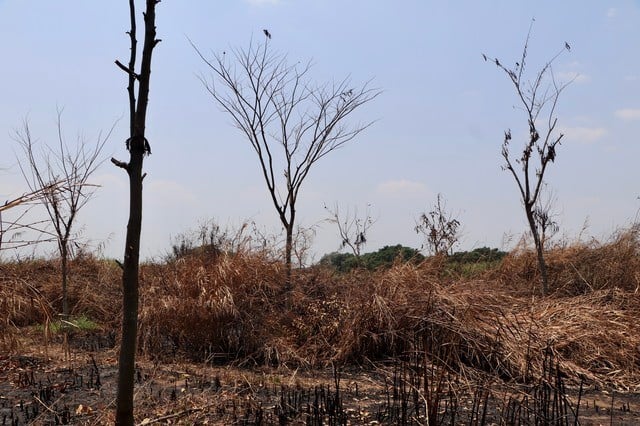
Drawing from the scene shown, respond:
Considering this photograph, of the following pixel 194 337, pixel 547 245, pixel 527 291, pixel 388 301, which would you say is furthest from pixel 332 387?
pixel 547 245

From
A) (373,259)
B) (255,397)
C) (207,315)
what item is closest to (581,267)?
(373,259)

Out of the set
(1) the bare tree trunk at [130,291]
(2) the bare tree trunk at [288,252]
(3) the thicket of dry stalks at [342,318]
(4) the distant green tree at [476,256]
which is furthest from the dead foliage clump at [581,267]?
(1) the bare tree trunk at [130,291]

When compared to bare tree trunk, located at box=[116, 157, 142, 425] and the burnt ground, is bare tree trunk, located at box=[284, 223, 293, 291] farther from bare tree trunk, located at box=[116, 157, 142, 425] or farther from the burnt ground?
bare tree trunk, located at box=[116, 157, 142, 425]

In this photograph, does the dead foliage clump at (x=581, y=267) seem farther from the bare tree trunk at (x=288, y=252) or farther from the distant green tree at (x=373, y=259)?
the bare tree trunk at (x=288, y=252)

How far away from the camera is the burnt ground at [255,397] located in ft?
13.9

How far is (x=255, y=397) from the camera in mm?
5039

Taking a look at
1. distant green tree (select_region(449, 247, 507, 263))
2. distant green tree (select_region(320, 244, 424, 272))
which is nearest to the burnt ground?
distant green tree (select_region(320, 244, 424, 272))

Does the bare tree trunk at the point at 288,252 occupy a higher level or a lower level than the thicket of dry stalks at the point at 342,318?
higher

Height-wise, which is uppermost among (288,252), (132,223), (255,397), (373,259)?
(373,259)

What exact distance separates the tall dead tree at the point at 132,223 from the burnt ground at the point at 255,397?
2.63 feet

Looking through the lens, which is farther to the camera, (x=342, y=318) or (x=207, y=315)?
(x=342, y=318)

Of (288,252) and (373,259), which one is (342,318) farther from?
(373,259)

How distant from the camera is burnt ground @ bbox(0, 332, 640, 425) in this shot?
13.9ft

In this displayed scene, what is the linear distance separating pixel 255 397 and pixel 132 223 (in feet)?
8.25
